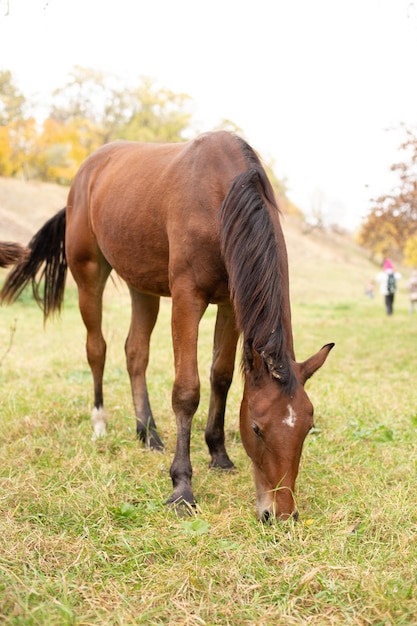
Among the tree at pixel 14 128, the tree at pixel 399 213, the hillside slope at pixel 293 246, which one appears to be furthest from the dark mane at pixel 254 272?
the tree at pixel 14 128

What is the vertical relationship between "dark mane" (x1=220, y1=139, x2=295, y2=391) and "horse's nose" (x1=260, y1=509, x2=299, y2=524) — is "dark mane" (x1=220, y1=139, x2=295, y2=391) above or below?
above

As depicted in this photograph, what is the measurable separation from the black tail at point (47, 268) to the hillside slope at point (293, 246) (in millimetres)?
18748

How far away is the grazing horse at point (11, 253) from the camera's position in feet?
10.9

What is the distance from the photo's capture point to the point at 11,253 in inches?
132

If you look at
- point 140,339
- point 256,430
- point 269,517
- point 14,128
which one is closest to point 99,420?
point 140,339

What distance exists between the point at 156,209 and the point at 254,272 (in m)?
1.20

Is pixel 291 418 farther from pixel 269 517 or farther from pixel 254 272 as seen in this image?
pixel 254 272

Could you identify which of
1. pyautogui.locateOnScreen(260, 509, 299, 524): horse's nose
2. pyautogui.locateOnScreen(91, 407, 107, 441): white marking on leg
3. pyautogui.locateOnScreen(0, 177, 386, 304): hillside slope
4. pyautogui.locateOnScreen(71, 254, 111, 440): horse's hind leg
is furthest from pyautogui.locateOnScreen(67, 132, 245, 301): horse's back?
pyautogui.locateOnScreen(0, 177, 386, 304): hillside slope

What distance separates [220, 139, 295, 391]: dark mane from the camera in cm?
309

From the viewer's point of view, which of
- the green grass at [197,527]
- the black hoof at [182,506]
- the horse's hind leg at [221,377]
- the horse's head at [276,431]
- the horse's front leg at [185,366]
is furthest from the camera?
the horse's hind leg at [221,377]

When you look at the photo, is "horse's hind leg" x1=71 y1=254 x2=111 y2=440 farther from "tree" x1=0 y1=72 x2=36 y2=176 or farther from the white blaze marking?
"tree" x1=0 y1=72 x2=36 y2=176

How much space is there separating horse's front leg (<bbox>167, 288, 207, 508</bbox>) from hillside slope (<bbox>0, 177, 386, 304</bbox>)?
819 inches

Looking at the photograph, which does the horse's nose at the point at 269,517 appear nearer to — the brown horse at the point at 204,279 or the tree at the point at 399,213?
the brown horse at the point at 204,279

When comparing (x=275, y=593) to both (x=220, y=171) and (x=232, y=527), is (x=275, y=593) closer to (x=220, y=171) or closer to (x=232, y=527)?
(x=232, y=527)
